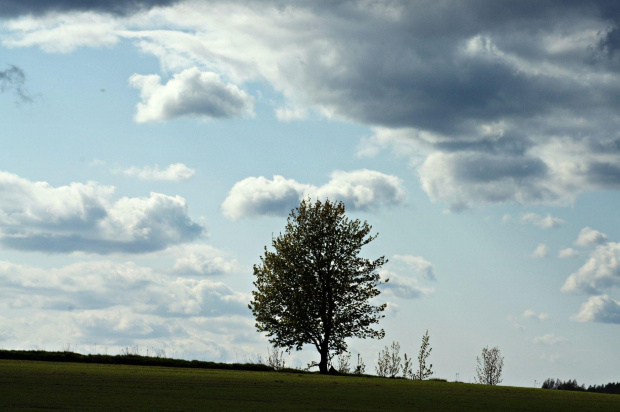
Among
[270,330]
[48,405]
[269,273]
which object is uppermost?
[269,273]


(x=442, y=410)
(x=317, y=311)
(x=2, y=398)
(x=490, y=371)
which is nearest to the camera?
(x=2, y=398)

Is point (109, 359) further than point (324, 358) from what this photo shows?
→ No

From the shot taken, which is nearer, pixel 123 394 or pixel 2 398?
pixel 2 398

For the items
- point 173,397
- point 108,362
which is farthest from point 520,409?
point 108,362

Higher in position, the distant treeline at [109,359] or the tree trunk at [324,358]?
the tree trunk at [324,358]

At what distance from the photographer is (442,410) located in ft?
60.9

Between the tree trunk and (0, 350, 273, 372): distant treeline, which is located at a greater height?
the tree trunk

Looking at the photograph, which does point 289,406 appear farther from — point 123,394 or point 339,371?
point 339,371

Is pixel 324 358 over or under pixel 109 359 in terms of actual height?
over

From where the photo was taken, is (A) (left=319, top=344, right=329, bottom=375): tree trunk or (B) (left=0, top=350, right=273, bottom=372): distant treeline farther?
(A) (left=319, top=344, right=329, bottom=375): tree trunk

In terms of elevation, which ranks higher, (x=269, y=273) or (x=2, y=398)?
(x=269, y=273)

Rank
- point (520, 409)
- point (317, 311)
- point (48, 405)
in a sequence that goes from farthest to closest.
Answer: point (317, 311)
point (520, 409)
point (48, 405)

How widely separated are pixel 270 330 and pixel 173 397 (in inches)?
1581

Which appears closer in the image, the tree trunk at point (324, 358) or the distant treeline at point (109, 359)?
the distant treeline at point (109, 359)
